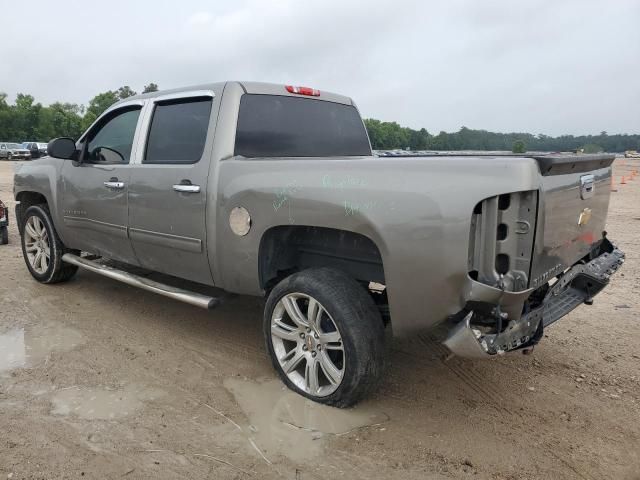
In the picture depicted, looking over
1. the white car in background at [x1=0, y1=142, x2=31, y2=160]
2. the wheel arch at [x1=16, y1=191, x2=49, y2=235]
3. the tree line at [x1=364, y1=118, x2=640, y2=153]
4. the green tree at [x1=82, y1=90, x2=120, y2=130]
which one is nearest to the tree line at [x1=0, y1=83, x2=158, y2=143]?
the green tree at [x1=82, y1=90, x2=120, y2=130]

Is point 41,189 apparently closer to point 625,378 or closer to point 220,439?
point 220,439

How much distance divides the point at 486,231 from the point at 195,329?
2.82 m

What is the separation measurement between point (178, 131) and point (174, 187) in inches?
20.4

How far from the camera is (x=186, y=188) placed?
3.56m

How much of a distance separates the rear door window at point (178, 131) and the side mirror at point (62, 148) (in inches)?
42.8

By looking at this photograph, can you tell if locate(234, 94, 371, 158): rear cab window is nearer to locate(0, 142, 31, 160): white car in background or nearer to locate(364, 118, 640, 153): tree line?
locate(364, 118, 640, 153): tree line

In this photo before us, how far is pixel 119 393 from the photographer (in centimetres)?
327

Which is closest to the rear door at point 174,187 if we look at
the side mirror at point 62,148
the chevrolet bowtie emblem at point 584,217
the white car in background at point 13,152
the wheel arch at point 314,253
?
the wheel arch at point 314,253

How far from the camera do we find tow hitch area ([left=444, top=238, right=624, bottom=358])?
2.49 meters

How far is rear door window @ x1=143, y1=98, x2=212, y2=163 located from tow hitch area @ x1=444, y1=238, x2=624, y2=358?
Result: 7.15 ft

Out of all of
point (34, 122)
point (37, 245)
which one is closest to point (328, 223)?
point (37, 245)

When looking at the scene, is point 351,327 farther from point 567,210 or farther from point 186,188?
point 186,188

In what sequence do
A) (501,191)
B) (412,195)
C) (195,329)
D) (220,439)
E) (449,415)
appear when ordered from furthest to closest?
1. (195,329)
2. (449,415)
3. (220,439)
4. (412,195)
5. (501,191)

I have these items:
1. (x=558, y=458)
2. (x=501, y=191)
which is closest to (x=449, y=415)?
(x=558, y=458)
